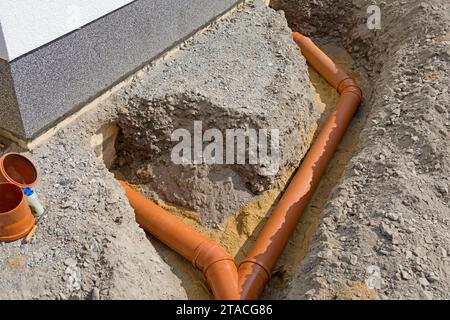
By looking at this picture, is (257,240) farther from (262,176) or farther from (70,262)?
(70,262)

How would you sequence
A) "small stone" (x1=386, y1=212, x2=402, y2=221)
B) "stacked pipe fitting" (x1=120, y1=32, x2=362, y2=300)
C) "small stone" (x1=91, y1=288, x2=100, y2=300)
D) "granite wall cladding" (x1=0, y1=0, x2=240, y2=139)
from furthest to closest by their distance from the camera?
"stacked pipe fitting" (x1=120, y1=32, x2=362, y2=300) < "granite wall cladding" (x1=0, y1=0, x2=240, y2=139) < "small stone" (x1=386, y1=212, x2=402, y2=221) < "small stone" (x1=91, y1=288, x2=100, y2=300)

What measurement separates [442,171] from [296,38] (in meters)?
4.22

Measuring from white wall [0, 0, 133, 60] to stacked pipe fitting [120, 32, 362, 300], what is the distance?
2.04 m

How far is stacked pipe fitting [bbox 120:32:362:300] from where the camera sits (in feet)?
16.8

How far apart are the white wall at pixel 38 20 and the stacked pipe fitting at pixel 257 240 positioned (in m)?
2.04

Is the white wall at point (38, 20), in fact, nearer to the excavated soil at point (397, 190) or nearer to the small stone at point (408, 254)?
the excavated soil at point (397, 190)

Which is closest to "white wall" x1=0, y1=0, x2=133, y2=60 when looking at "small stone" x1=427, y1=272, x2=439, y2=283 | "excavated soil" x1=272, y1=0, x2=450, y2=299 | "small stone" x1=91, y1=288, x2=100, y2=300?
"small stone" x1=91, y1=288, x2=100, y2=300

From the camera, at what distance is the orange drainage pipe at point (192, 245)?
200 inches

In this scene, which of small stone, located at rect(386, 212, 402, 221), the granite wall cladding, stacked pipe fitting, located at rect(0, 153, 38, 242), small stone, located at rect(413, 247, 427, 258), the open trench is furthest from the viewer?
the open trench

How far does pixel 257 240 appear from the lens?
5.68m

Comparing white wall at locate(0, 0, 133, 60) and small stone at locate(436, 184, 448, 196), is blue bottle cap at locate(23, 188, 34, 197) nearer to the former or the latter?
white wall at locate(0, 0, 133, 60)

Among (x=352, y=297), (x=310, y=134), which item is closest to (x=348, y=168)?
(x=310, y=134)

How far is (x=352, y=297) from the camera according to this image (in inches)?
166

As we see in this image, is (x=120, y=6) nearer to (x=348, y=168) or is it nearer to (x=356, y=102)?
(x=348, y=168)
